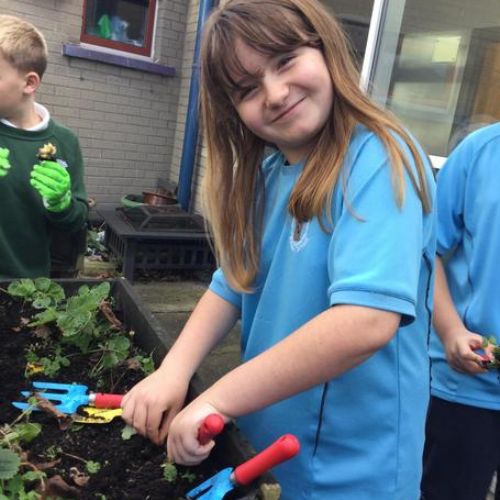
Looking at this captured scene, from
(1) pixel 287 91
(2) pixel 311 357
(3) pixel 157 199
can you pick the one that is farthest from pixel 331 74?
(3) pixel 157 199

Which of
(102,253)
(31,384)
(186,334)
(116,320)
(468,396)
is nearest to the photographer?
(186,334)

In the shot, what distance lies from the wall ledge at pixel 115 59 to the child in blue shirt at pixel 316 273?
4736mm

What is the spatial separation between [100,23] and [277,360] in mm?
5617

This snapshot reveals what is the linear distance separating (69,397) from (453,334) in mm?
1037

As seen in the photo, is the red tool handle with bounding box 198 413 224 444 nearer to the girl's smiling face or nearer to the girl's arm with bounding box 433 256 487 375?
the girl's smiling face

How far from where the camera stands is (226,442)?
1.10 meters

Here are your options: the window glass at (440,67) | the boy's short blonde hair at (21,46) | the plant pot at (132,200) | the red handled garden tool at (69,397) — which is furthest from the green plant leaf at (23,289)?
the plant pot at (132,200)

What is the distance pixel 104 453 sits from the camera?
1.24m

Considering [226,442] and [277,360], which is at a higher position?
[277,360]

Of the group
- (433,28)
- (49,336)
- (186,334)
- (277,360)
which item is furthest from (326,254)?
(433,28)

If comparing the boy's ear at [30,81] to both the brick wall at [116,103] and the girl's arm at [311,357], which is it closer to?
the girl's arm at [311,357]

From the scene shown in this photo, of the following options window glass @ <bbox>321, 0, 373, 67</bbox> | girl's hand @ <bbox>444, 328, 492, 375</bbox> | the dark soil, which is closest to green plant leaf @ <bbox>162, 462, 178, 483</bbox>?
the dark soil

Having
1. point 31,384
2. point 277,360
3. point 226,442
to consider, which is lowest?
point 31,384

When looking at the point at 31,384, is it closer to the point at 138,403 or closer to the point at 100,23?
the point at 138,403
